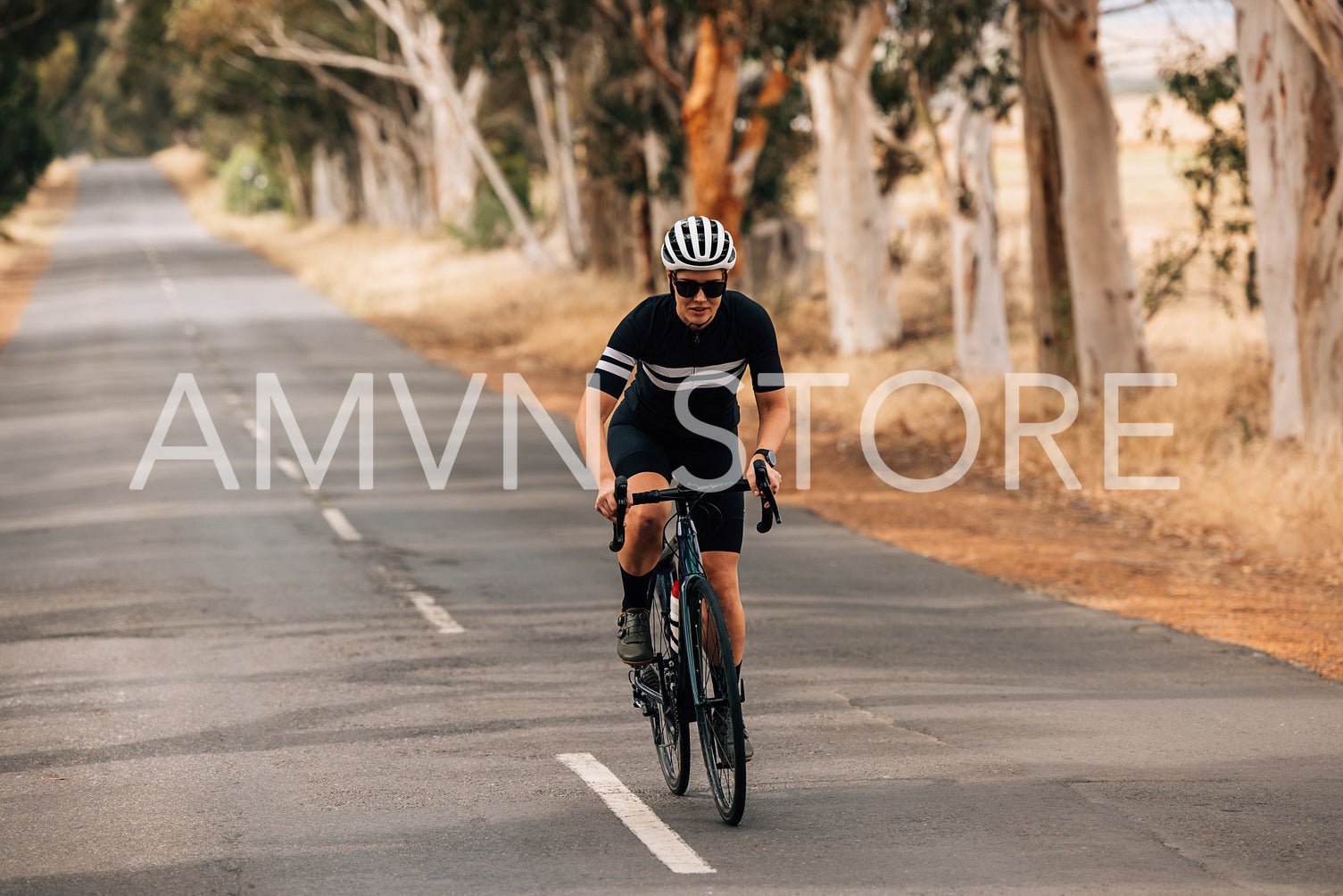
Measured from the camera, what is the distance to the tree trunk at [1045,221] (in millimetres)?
17203

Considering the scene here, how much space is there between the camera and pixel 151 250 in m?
62.5

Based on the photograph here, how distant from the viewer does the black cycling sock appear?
6.12 metres

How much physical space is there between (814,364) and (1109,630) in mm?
14427

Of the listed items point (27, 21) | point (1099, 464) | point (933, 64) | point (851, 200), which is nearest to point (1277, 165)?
point (1099, 464)

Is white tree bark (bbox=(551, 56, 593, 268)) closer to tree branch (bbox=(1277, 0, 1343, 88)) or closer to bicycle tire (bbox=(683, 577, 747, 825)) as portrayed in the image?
tree branch (bbox=(1277, 0, 1343, 88))

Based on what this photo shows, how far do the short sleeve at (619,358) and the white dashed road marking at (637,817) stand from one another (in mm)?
1496

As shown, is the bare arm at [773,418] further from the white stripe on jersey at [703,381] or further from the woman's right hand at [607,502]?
the woman's right hand at [607,502]

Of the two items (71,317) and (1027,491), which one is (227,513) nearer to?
(1027,491)

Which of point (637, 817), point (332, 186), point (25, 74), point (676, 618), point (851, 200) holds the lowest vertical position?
point (637, 817)

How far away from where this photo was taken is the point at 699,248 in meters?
5.43

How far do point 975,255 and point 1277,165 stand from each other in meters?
8.05

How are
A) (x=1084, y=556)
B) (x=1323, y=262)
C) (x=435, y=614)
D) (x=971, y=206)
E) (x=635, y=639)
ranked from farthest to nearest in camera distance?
(x=971, y=206) → (x=1323, y=262) → (x=1084, y=556) → (x=435, y=614) → (x=635, y=639)

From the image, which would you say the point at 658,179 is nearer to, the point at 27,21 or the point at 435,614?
the point at 435,614

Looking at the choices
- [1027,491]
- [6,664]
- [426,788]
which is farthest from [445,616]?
[1027,491]
